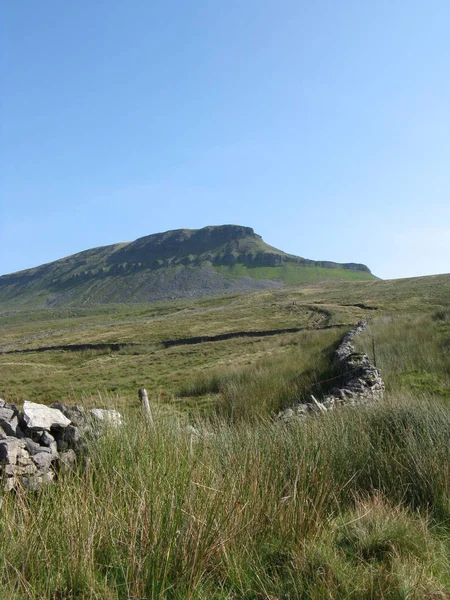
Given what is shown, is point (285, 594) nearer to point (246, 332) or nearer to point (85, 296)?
point (246, 332)

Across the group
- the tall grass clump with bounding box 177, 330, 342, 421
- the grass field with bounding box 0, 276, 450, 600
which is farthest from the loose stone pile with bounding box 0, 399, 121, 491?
the tall grass clump with bounding box 177, 330, 342, 421

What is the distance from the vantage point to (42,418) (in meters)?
4.77

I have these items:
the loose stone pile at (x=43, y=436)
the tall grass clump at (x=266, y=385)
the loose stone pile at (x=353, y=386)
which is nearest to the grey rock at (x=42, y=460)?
the loose stone pile at (x=43, y=436)

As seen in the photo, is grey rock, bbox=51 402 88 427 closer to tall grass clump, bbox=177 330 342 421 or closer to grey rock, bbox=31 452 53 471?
grey rock, bbox=31 452 53 471

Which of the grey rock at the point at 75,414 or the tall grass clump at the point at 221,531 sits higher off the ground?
the grey rock at the point at 75,414

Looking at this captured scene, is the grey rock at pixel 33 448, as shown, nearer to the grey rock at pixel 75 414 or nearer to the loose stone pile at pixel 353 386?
the grey rock at pixel 75 414

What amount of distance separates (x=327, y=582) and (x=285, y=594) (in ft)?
0.74

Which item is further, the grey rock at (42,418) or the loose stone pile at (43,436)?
the grey rock at (42,418)

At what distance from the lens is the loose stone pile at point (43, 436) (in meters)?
3.99

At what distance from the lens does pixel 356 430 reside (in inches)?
181

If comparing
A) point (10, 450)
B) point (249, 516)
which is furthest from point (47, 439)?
point (249, 516)

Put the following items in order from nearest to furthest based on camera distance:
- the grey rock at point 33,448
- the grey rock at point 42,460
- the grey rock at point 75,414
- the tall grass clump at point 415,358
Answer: the grey rock at point 42,460
the grey rock at point 33,448
the grey rock at point 75,414
the tall grass clump at point 415,358

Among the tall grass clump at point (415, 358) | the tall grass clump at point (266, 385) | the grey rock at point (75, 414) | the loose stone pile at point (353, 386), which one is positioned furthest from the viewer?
the tall grass clump at point (415, 358)

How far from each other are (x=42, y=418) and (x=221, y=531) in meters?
2.70
